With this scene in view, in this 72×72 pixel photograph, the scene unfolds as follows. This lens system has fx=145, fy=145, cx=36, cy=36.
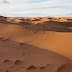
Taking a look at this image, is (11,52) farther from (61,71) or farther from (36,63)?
(61,71)

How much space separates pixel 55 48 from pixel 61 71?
4.95 ft

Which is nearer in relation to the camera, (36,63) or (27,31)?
(36,63)

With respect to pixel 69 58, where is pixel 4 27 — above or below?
above

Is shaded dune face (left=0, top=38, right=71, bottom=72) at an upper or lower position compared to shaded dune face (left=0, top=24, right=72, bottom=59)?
lower

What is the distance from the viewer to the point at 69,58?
3572mm

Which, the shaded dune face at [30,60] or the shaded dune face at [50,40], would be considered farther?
the shaded dune face at [50,40]

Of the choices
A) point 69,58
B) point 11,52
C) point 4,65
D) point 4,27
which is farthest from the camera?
point 4,27

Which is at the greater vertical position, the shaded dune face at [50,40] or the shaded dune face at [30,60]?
the shaded dune face at [50,40]

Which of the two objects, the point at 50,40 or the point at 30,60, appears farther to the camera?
the point at 50,40

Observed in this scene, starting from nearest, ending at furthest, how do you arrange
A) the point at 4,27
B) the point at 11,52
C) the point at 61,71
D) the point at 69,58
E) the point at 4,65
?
the point at 61,71 < the point at 4,65 < the point at 69,58 < the point at 11,52 < the point at 4,27

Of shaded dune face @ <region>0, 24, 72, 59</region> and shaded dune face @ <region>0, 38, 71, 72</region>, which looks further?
shaded dune face @ <region>0, 24, 72, 59</region>

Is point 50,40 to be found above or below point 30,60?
above

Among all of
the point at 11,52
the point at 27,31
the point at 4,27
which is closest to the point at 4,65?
the point at 11,52

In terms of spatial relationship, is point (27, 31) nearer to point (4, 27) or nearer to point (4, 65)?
point (4, 27)
